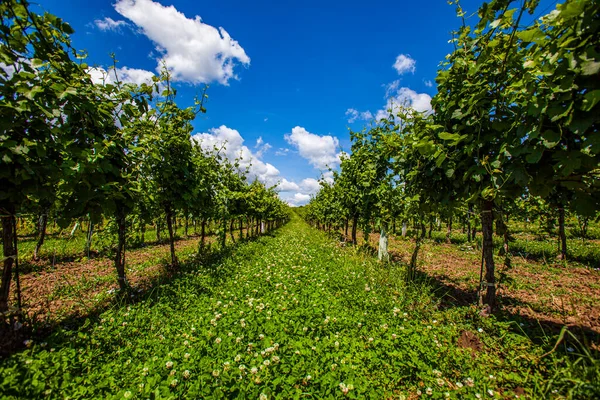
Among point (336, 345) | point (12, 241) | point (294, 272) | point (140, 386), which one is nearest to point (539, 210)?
point (294, 272)

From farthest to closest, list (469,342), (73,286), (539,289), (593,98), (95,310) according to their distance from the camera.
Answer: (539,289)
(73,286)
(95,310)
(469,342)
(593,98)

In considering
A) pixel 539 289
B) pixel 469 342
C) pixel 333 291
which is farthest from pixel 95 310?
pixel 539 289

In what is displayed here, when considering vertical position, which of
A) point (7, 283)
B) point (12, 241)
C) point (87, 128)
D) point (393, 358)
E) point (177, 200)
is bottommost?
point (393, 358)

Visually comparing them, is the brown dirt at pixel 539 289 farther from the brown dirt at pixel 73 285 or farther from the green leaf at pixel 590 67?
the brown dirt at pixel 73 285

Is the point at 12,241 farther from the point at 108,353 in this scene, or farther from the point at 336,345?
the point at 336,345

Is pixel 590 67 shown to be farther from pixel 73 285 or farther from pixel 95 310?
pixel 73 285

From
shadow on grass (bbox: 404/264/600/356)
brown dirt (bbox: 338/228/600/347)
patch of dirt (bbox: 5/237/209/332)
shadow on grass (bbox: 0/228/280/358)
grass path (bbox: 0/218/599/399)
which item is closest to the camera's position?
grass path (bbox: 0/218/599/399)

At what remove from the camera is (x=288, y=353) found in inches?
A: 153

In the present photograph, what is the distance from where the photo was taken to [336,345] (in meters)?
3.96

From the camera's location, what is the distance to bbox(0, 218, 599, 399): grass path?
123 inches

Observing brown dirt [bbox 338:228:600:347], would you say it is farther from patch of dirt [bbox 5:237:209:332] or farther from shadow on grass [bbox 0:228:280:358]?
patch of dirt [bbox 5:237:209:332]

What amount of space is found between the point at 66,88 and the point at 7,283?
3437mm

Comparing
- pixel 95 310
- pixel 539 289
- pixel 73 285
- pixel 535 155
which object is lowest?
pixel 539 289

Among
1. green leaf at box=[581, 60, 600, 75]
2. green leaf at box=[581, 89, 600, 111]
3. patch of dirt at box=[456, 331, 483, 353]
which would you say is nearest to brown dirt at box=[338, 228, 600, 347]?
patch of dirt at box=[456, 331, 483, 353]
